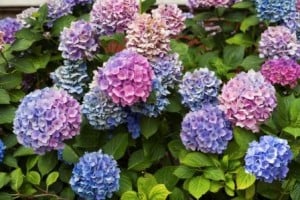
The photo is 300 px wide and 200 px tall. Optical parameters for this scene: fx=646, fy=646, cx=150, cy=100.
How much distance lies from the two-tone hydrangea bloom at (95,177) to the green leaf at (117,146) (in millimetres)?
87

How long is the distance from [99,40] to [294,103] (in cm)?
63

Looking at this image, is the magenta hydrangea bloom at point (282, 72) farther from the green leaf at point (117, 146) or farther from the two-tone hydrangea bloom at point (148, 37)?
the green leaf at point (117, 146)

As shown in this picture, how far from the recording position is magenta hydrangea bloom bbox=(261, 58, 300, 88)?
6.18 ft

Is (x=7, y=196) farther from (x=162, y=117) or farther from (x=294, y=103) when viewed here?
(x=294, y=103)

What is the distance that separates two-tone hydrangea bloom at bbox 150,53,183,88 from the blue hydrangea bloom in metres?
0.47

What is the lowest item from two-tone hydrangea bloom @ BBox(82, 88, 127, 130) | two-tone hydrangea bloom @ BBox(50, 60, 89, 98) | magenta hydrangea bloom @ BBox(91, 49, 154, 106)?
two-tone hydrangea bloom @ BBox(50, 60, 89, 98)

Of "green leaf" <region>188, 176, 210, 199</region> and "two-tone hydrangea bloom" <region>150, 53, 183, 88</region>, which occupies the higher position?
"two-tone hydrangea bloom" <region>150, 53, 183, 88</region>

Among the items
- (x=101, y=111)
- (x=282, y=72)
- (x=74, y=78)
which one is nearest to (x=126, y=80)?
(x=101, y=111)

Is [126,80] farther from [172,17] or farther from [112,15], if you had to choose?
[172,17]

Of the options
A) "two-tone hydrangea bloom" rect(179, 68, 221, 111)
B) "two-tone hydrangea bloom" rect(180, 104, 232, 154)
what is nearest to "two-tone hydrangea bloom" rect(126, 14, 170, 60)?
"two-tone hydrangea bloom" rect(179, 68, 221, 111)

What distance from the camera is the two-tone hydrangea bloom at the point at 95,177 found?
5.31ft

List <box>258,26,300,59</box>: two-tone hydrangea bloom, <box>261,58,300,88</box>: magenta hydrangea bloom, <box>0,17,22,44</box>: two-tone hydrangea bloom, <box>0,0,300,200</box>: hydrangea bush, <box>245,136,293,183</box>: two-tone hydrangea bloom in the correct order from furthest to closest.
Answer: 1. <box>0,17,22,44</box>: two-tone hydrangea bloom
2. <box>258,26,300,59</box>: two-tone hydrangea bloom
3. <box>261,58,300,88</box>: magenta hydrangea bloom
4. <box>0,0,300,200</box>: hydrangea bush
5. <box>245,136,293,183</box>: two-tone hydrangea bloom

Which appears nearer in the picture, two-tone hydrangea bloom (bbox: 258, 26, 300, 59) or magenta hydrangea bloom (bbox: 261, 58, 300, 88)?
magenta hydrangea bloom (bbox: 261, 58, 300, 88)

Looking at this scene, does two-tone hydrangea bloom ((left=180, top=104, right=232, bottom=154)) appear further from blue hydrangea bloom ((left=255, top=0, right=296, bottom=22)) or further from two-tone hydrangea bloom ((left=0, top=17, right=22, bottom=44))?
two-tone hydrangea bloom ((left=0, top=17, right=22, bottom=44))
